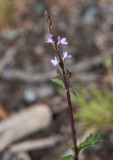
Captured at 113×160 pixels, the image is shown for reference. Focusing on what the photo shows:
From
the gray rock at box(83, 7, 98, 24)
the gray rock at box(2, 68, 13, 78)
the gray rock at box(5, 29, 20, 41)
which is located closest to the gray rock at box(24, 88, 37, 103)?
the gray rock at box(2, 68, 13, 78)

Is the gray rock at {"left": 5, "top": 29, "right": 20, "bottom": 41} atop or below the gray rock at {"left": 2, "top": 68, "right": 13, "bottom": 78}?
atop

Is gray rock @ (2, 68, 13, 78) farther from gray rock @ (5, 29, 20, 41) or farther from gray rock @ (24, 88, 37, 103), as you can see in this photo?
gray rock @ (5, 29, 20, 41)

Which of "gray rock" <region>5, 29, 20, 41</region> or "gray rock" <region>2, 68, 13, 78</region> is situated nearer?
"gray rock" <region>2, 68, 13, 78</region>

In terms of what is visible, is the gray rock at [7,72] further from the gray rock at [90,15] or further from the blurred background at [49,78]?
the gray rock at [90,15]

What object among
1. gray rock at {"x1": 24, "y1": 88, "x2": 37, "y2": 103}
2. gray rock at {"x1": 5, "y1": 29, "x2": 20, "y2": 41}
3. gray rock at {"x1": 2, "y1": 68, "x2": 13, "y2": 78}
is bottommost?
gray rock at {"x1": 24, "y1": 88, "x2": 37, "y2": 103}

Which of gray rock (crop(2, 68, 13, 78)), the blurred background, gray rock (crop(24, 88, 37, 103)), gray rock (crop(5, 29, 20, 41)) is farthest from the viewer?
gray rock (crop(5, 29, 20, 41))

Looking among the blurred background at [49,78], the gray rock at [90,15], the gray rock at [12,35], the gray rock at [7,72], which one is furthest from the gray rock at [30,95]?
the gray rock at [90,15]

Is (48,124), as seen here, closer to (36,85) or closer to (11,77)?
(36,85)

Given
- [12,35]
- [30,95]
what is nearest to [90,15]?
[12,35]
